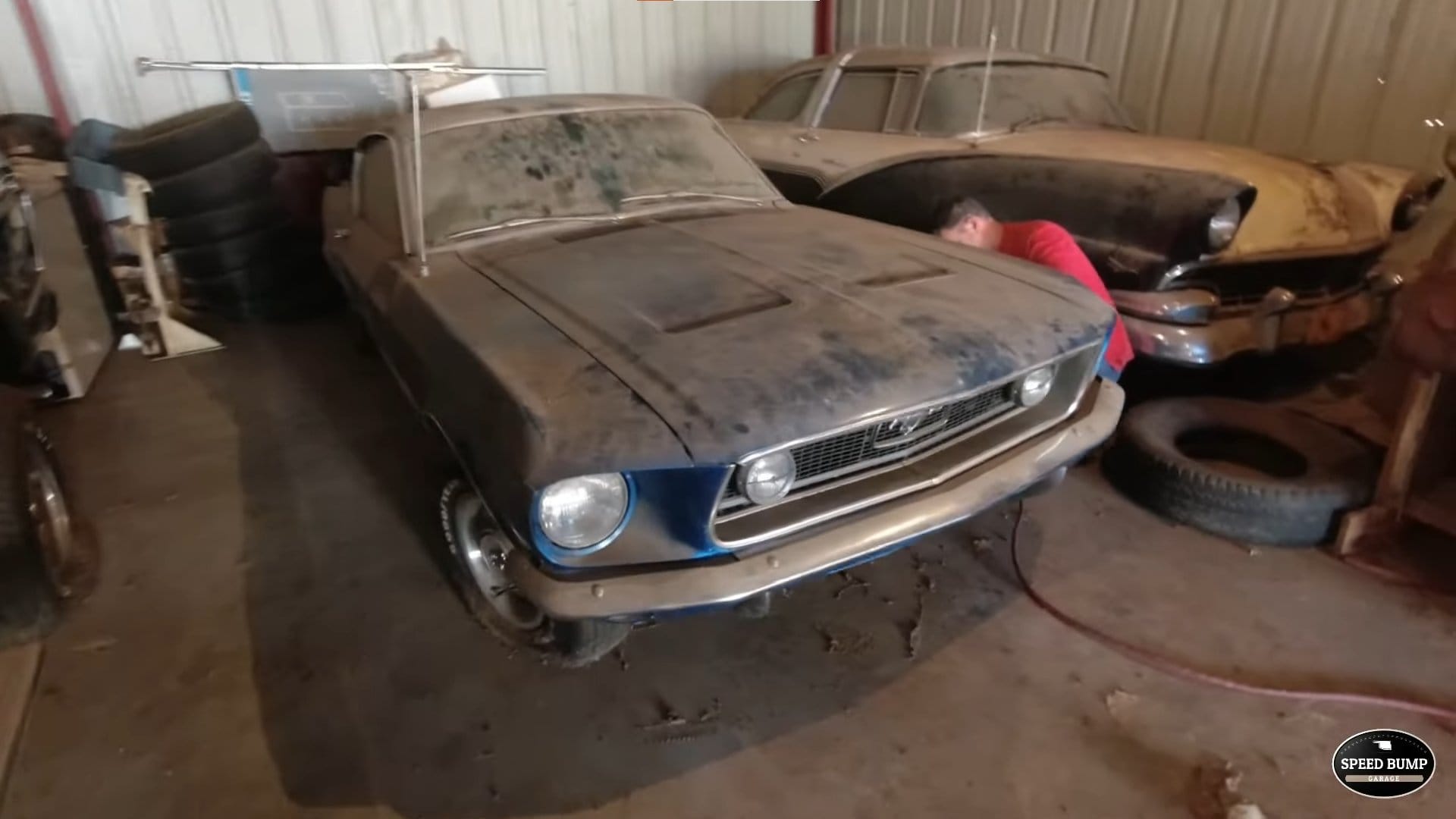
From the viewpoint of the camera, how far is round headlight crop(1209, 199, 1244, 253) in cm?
320

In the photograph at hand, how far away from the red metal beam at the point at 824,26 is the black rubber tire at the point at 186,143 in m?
4.57

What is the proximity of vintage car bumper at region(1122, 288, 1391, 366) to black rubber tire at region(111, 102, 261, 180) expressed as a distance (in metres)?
4.70

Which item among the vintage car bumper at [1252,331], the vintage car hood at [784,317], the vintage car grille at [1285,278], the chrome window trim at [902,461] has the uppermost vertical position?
the vintage car hood at [784,317]

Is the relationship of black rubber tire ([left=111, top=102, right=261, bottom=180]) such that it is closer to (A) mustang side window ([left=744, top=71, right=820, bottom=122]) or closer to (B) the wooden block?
(A) mustang side window ([left=744, top=71, right=820, bottom=122])

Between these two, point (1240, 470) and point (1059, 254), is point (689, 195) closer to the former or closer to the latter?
point (1059, 254)

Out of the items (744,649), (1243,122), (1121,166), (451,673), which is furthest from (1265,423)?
(451,673)

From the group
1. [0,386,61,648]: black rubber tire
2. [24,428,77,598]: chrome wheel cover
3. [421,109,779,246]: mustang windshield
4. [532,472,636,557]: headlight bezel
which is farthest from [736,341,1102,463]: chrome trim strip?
[24,428,77,598]: chrome wheel cover

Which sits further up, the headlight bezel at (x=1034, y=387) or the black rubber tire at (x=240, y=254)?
the headlight bezel at (x=1034, y=387)

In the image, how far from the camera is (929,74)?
4.61m

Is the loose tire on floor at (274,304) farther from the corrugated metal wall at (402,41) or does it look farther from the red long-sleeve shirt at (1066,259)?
the red long-sleeve shirt at (1066,259)

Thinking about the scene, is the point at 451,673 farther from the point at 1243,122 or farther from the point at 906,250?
the point at 1243,122

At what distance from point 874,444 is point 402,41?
211 inches

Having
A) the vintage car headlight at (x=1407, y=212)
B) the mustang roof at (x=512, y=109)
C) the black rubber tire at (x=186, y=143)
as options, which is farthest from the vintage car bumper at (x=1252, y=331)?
the black rubber tire at (x=186, y=143)

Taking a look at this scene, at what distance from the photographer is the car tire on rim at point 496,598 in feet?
7.18
